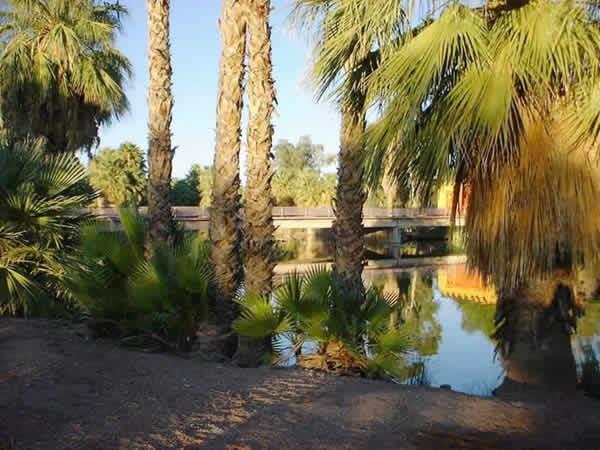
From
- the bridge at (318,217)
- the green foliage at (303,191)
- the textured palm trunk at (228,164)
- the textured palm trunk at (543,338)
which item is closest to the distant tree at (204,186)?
the green foliage at (303,191)

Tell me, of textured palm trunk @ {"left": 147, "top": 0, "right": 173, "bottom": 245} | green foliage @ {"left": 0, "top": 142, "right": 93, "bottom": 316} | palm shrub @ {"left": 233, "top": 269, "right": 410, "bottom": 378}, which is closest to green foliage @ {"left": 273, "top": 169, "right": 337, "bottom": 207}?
green foliage @ {"left": 0, "top": 142, "right": 93, "bottom": 316}

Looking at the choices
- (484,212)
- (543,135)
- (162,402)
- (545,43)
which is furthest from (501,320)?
(162,402)

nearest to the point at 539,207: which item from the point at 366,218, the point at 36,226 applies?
the point at 36,226

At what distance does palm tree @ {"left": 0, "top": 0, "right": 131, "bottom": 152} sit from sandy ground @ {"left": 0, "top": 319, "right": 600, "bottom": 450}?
13.4m

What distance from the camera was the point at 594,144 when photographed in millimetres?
5520

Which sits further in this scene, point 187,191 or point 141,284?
point 187,191

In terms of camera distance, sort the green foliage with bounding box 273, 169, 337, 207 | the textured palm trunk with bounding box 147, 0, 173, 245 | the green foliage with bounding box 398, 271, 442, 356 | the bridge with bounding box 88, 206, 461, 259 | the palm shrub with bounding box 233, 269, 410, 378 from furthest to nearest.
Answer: the green foliage with bounding box 273, 169, 337, 207 → the bridge with bounding box 88, 206, 461, 259 → the green foliage with bounding box 398, 271, 442, 356 → the textured palm trunk with bounding box 147, 0, 173, 245 → the palm shrub with bounding box 233, 269, 410, 378

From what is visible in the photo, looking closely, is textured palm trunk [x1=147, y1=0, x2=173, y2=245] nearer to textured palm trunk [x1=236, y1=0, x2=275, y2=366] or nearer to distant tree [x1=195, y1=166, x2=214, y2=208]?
textured palm trunk [x1=236, y1=0, x2=275, y2=366]

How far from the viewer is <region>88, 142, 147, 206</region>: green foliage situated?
1398 inches

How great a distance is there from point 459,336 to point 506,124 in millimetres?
7859

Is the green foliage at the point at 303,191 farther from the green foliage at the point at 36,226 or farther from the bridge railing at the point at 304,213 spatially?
the green foliage at the point at 36,226

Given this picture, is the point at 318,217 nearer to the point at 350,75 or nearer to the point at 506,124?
the point at 350,75

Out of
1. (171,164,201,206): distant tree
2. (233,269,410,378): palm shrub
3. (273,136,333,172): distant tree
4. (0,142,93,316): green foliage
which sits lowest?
(233,269,410,378): palm shrub

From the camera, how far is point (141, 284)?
6875 millimetres
